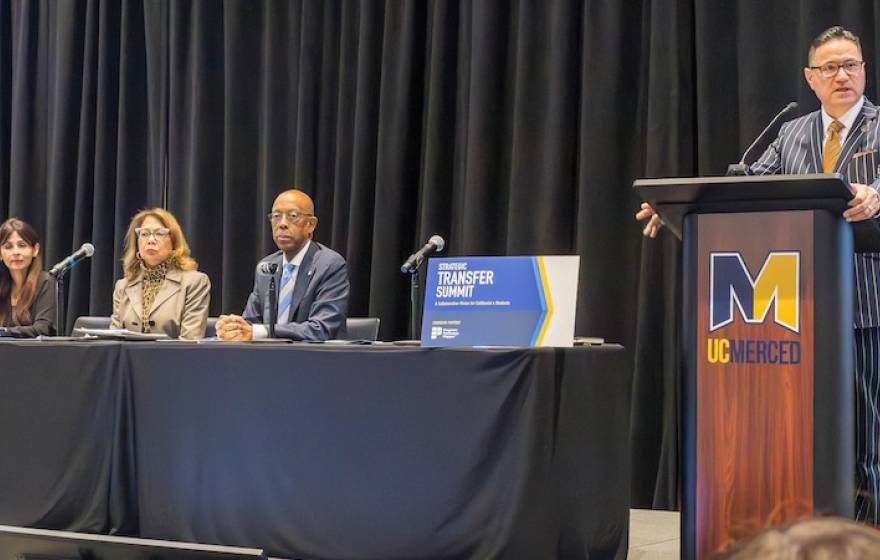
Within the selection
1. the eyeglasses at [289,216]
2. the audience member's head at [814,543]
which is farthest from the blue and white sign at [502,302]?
the audience member's head at [814,543]

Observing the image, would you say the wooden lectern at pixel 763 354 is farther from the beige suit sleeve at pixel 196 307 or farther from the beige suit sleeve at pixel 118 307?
the beige suit sleeve at pixel 118 307

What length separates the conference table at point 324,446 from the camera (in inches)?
98.8

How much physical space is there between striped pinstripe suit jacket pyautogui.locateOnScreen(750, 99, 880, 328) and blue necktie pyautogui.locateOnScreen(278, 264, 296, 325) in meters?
2.12

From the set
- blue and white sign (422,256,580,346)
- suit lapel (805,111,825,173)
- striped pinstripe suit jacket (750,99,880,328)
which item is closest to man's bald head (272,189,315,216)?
blue and white sign (422,256,580,346)

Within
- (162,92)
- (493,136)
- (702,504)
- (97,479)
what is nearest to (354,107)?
(493,136)

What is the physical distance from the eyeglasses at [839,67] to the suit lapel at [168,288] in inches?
104

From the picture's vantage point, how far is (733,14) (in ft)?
13.4

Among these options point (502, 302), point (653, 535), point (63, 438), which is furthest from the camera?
point (653, 535)

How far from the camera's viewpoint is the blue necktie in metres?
4.23

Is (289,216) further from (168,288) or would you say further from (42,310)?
(42,310)

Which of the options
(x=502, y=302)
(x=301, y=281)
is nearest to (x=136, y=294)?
(x=301, y=281)

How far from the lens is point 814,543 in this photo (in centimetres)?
50

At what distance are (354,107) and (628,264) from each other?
1.60 meters

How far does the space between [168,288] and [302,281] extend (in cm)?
55
